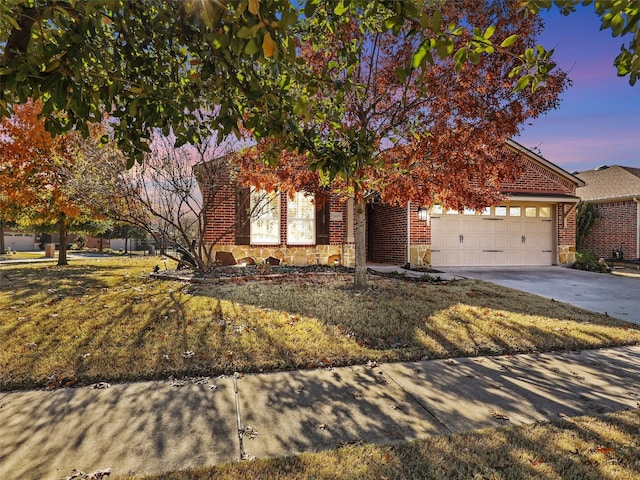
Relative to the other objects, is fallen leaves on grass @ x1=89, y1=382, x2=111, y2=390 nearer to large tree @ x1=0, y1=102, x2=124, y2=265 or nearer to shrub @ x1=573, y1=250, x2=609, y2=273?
large tree @ x1=0, y1=102, x2=124, y2=265

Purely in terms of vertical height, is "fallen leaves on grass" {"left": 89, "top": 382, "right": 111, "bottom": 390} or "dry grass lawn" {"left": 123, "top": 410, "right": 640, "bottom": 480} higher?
"fallen leaves on grass" {"left": 89, "top": 382, "right": 111, "bottom": 390}

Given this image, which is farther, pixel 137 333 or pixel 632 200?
pixel 632 200

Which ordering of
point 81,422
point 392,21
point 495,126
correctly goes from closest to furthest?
point 392,21 < point 81,422 < point 495,126

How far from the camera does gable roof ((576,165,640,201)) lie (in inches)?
712

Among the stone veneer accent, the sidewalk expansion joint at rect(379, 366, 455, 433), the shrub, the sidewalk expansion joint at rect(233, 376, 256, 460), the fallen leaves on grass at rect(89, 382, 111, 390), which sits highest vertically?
the stone veneer accent

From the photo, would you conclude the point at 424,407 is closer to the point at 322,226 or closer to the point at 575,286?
the point at 575,286

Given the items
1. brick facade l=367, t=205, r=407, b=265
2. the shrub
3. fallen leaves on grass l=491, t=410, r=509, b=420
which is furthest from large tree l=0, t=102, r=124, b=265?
the shrub

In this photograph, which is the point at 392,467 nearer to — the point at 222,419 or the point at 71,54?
the point at 222,419

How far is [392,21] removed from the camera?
1894 millimetres

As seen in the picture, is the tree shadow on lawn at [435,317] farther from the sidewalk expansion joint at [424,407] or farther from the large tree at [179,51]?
the large tree at [179,51]

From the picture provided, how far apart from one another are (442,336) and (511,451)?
2.65 m

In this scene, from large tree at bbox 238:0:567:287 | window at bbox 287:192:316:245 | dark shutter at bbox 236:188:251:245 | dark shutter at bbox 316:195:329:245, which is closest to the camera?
large tree at bbox 238:0:567:287

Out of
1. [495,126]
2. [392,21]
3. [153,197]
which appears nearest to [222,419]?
[392,21]

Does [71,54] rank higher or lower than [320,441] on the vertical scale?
higher
